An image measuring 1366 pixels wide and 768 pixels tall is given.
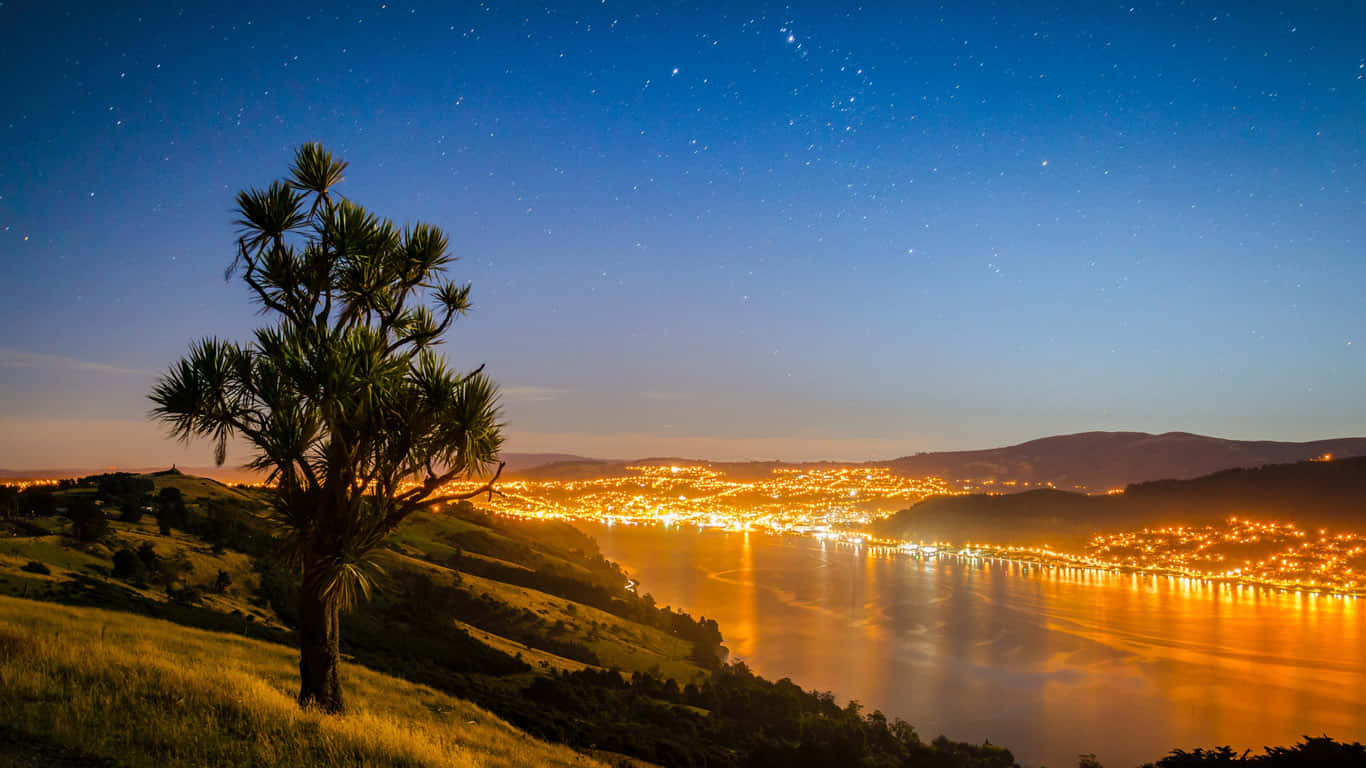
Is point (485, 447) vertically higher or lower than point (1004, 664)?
higher

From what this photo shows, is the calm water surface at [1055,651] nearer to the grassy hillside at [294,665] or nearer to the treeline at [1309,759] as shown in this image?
the grassy hillside at [294,665]

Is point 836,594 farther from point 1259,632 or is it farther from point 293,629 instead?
point 293,629

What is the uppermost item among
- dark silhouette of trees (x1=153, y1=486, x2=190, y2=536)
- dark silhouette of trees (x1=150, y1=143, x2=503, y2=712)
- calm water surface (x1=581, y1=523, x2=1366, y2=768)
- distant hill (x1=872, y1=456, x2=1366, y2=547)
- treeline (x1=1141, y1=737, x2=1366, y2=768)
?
dark silhouette of trees (x1=150, y1=143, x2=503, y2=712)

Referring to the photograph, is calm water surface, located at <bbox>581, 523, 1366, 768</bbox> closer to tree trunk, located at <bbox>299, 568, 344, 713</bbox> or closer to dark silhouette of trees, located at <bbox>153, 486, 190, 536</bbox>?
dark silhouette of trees, located at <bbox>153, 486, 190, 536</bbox>

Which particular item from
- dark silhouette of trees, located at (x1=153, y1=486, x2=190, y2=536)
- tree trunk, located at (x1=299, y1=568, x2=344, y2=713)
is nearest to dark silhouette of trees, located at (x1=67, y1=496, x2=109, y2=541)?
dark silhouette of trees, located at (x1=153, y1=486, x2=190, y2=536)

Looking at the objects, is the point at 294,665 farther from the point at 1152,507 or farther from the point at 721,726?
the point at 1152,507

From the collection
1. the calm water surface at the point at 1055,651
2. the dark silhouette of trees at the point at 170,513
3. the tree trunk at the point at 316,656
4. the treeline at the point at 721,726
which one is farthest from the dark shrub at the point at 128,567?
the calm water surface at the point at 1055,651

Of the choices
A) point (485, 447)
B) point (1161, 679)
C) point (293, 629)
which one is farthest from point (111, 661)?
point (1161, 679)
